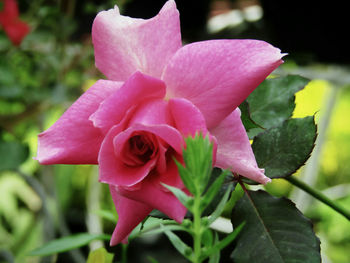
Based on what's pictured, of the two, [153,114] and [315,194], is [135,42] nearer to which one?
[153,114]

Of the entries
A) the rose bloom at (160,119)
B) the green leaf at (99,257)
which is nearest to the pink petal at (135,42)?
the rose bloom at (160,119)

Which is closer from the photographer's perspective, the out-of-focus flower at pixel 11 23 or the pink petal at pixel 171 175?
the pink petal at pixel 171 175

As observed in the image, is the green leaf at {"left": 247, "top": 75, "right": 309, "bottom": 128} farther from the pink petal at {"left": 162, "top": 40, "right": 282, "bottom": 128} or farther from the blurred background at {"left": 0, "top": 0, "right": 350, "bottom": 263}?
the blurred background at {"left": 0, "top": 0, "right": 350, "bottom": 263}

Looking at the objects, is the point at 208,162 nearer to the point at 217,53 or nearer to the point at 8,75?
the point at 217,53

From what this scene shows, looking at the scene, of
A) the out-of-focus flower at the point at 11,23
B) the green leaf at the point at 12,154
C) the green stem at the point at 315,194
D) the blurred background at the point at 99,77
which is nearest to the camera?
the green stem at the point at 315,194

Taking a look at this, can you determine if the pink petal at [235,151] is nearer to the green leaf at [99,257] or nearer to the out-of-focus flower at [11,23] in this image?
the green leaf at [99,257]

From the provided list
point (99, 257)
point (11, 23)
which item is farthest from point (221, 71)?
point (11, 23)
